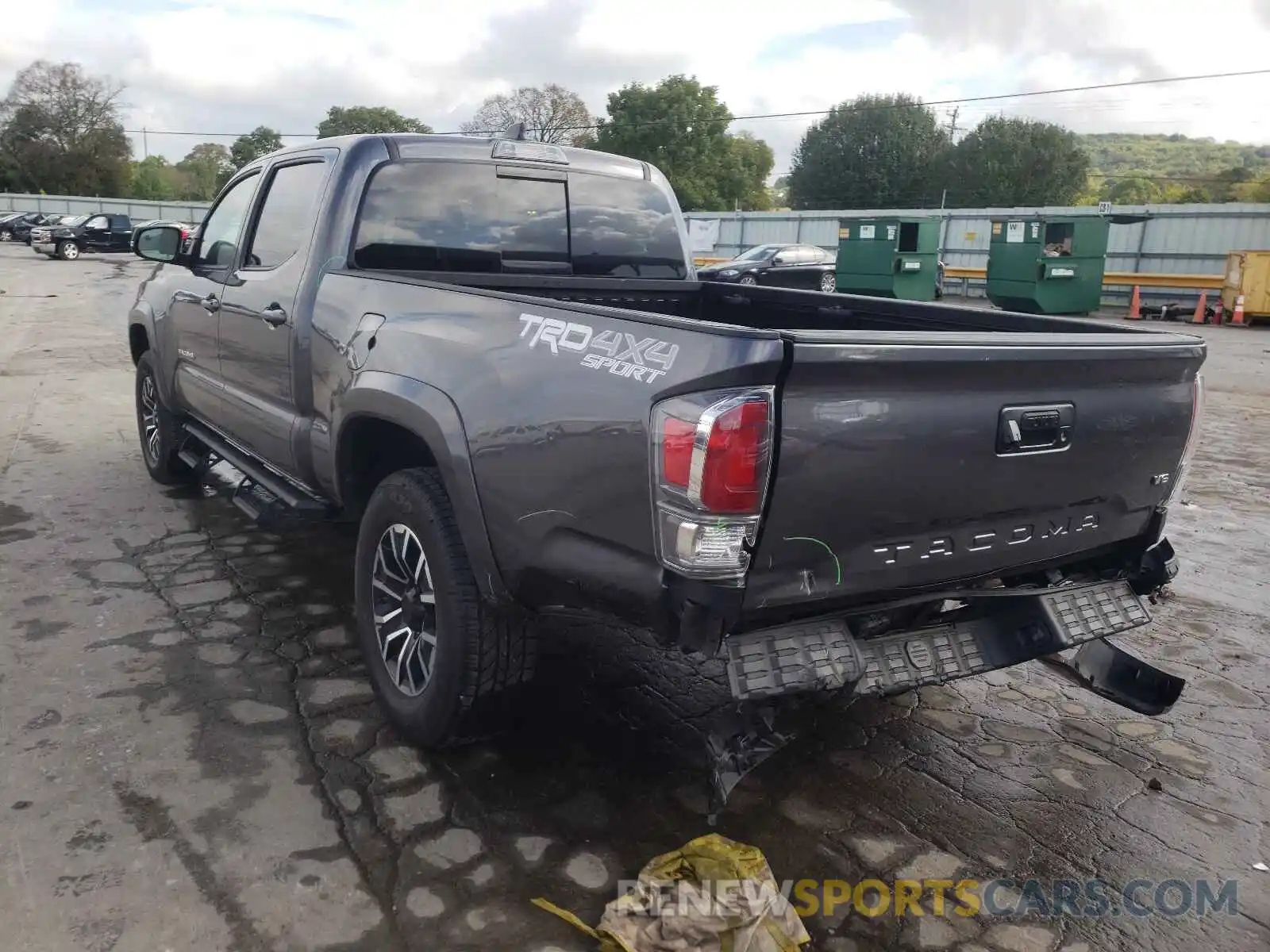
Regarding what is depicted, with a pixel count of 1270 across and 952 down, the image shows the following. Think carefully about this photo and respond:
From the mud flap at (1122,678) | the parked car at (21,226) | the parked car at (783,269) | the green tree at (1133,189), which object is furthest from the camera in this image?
the green tree at (1133,189)

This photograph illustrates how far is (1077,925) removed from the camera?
2.64 m

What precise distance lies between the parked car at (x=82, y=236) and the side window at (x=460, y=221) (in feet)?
107

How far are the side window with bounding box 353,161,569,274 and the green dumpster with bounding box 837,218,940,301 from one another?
1892 cm

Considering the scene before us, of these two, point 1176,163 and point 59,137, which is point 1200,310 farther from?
point 1176,163

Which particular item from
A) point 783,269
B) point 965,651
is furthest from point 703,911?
point 783,269

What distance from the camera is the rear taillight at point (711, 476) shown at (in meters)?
2.26

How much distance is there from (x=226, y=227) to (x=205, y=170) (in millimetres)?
105391

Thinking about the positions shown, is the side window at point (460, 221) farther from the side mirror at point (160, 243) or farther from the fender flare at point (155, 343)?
the fender flare at point (155, 343)

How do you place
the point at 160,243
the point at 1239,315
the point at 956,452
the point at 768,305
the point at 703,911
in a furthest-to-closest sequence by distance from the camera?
the point at 1239,315, the point at 160,243, the point at 768,305, the point at 956,452, the point at 703,911

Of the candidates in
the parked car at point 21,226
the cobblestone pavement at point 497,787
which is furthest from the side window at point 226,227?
the parked car at point 21,226

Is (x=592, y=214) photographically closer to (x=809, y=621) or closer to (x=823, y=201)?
(x=809, y=621)

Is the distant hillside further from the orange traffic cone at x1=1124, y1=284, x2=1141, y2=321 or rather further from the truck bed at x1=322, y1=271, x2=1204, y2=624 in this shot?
the truck bed at x1=322, y1=271, x2=1204, y2=624

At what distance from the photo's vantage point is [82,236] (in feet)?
115

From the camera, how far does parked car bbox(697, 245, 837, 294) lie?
82.2 feet
